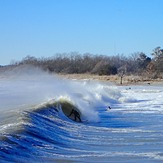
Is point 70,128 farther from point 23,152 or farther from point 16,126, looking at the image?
point 23,152

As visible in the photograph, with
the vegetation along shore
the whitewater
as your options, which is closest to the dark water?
the whitewater

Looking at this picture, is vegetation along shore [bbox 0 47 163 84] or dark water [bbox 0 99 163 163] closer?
dark water [bbox 0 99 163 163]

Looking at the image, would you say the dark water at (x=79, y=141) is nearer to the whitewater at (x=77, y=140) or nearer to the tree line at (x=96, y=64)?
the whitewater at (x=77, y=140)

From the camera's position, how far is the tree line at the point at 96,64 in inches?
4912

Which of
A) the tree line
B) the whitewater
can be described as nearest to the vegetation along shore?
the tree line

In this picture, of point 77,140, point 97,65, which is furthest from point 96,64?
point 77,140

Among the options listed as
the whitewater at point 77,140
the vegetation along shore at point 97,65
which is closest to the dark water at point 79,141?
the whitewater at point 77,140

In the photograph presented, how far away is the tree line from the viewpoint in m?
125

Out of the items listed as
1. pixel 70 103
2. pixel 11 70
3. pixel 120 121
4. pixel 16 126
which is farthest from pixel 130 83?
pixel 16 126

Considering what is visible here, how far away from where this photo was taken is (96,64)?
5374 inches

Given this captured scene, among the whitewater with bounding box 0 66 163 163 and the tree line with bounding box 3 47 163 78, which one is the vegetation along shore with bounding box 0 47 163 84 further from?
the whitewater with bounding box 0 66 163 163

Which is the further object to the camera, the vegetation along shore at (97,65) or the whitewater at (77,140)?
the vegetation along shore at (97,65)

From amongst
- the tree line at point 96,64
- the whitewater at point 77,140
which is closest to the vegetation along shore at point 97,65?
the tree line at point 96,64

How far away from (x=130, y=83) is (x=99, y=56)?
213 feet
